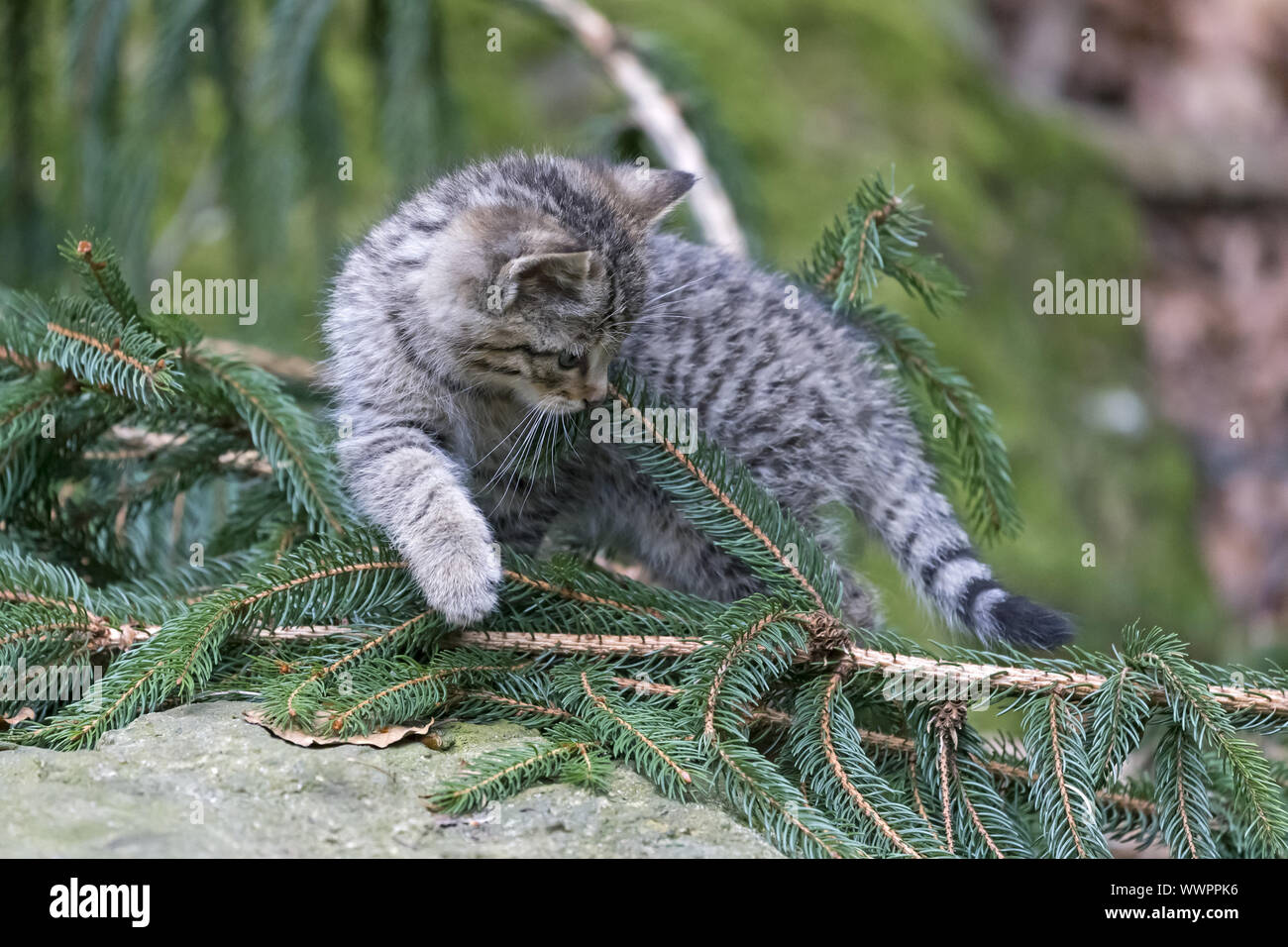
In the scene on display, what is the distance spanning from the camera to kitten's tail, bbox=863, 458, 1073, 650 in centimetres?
208


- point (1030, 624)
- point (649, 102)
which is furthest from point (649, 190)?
point (1030, 624)

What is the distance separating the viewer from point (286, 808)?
1.57 m

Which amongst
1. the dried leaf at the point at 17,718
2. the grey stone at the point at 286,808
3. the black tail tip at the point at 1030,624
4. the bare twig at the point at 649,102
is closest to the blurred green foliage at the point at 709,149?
the bare twig at the point at 649,102

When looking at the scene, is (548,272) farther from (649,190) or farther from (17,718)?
(17,718)

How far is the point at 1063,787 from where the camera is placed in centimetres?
178

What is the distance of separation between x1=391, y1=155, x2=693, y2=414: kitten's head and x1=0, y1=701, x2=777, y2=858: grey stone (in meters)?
0.95

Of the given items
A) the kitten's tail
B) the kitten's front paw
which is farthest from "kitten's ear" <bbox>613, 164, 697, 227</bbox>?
the kitten's front paw

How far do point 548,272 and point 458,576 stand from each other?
72cm

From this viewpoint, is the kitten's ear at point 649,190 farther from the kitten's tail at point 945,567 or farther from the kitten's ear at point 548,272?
the kitten's tail at point 945,567

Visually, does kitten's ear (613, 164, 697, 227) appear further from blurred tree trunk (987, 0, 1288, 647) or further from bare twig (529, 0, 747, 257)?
blurred tree trunk (987, 0, 1288, 647)

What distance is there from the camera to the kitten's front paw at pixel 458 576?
1998mm

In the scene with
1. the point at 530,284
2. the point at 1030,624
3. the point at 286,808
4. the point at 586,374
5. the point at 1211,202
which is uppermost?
the point at 1211,202
